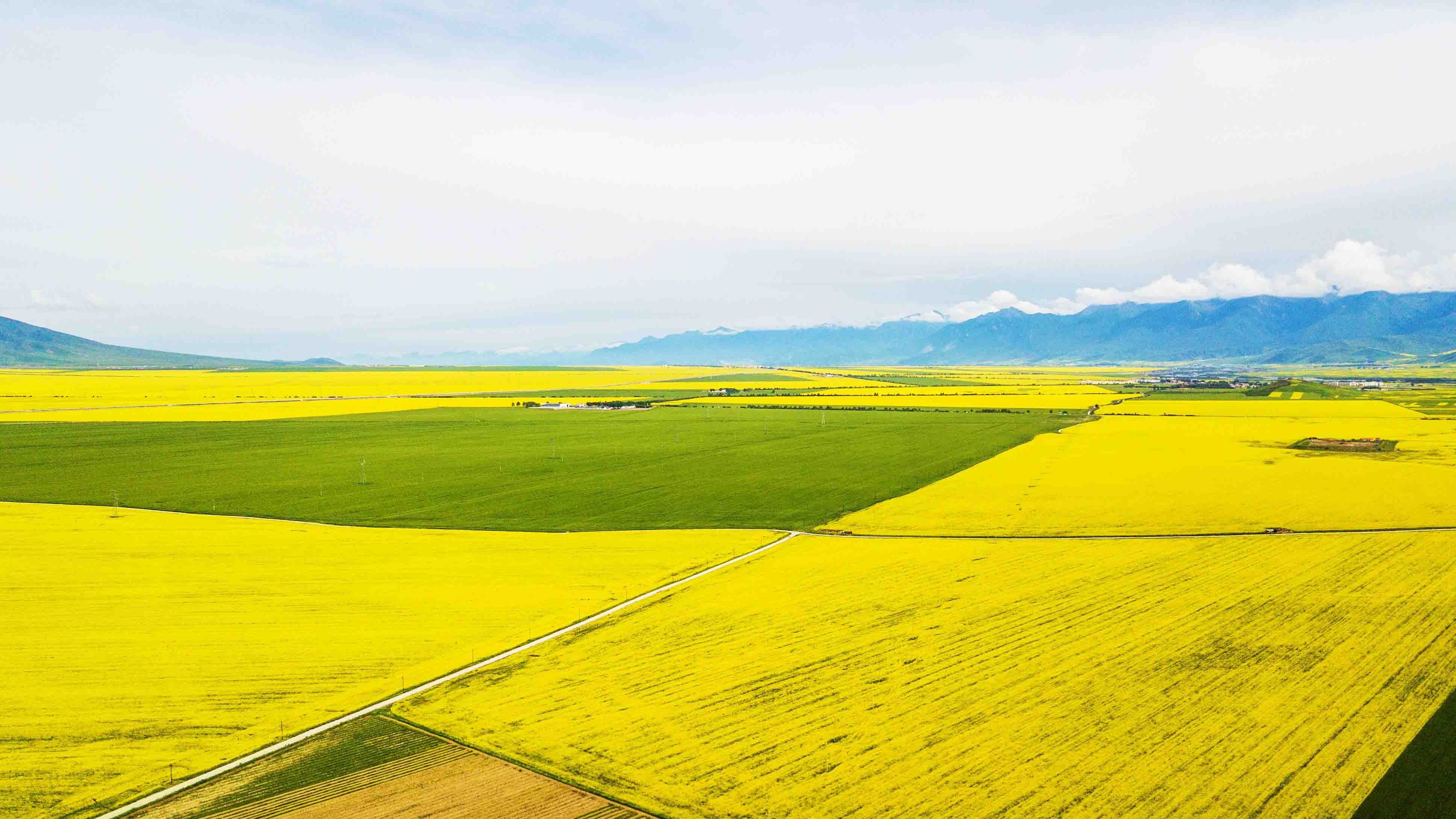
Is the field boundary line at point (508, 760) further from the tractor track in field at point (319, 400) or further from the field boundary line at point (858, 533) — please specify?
the tractor track in field at point (319, 400)

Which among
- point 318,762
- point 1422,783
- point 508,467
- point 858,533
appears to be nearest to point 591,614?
point 318,762

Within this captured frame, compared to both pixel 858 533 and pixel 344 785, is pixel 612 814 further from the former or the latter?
pixel 858 533

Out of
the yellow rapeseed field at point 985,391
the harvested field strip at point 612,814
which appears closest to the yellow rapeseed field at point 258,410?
the yellow rapeseed field at point 985,391

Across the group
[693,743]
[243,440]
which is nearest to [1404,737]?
[693,743]

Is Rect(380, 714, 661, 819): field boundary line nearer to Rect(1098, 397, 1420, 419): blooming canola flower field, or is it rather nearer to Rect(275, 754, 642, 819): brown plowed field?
Rect(275, 754, 642, 819): brown plowed field

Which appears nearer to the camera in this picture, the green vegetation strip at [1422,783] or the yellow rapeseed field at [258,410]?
the green vegetation strip at [1422,783]

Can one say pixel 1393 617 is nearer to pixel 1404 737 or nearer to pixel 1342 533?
pixel 1404 737
